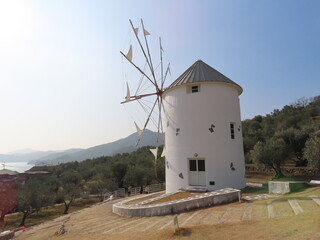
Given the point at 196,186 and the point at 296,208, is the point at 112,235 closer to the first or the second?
the point at 296,208

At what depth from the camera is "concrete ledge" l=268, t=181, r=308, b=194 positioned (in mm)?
12228

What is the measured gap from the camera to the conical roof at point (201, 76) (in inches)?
645

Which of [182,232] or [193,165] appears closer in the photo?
[182,232]

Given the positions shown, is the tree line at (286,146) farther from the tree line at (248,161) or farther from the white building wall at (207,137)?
the white building wall at (207,137)

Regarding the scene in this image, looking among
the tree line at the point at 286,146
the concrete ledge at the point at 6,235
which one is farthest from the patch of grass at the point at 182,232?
the tree line at the point at 286,146

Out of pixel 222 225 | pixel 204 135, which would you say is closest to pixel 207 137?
pixel 204 135

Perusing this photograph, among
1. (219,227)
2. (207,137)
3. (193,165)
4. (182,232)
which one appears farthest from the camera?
(193,165)

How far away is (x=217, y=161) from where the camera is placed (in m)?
15.4

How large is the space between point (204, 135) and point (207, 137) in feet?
0.78

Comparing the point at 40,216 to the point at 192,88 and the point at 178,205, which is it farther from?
the point at 178,205

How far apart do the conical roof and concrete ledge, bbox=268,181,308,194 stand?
Result: 7.45 meters

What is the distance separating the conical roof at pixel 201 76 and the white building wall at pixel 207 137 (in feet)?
1.15

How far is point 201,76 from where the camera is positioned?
54.6 feet

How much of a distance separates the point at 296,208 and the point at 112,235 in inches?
264
